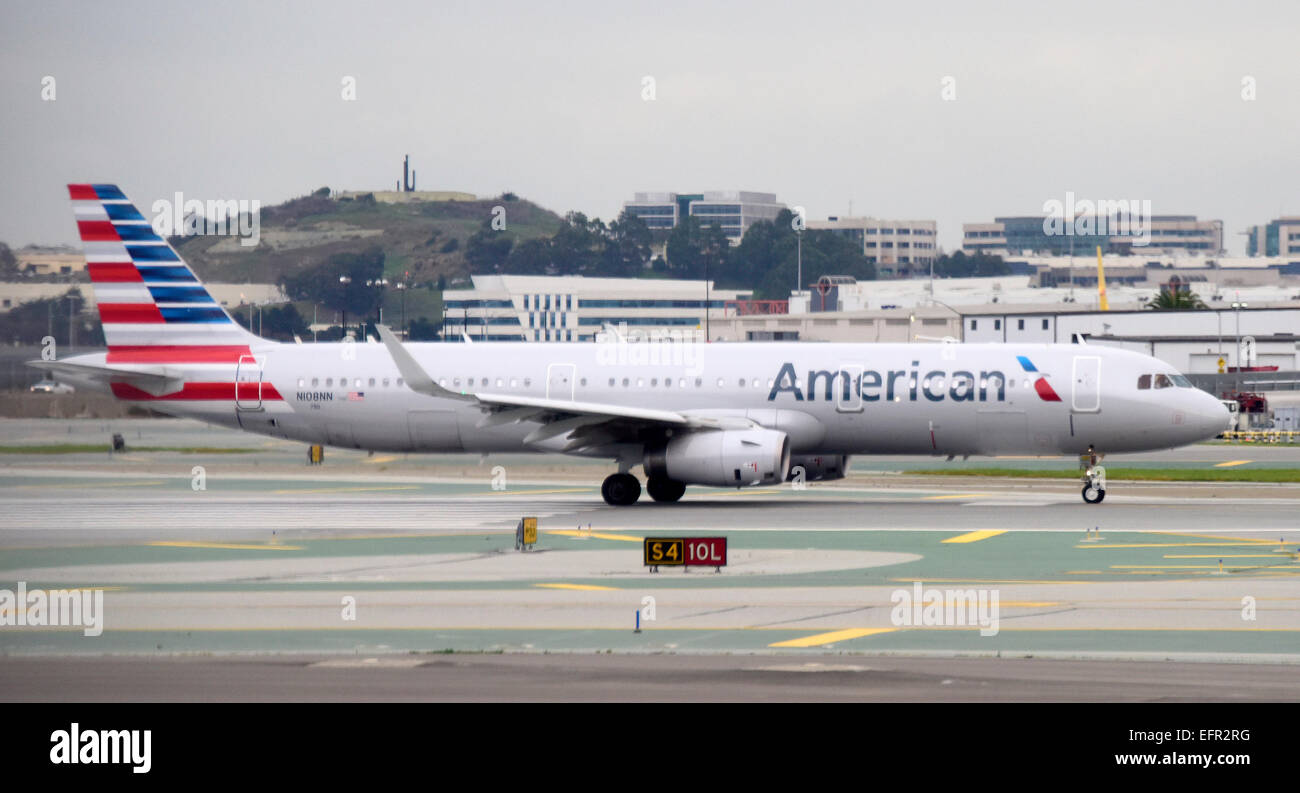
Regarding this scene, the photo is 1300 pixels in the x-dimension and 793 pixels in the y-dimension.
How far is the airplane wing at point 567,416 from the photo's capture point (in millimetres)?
37562

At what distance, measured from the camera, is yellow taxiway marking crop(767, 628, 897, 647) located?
1941 centimetres

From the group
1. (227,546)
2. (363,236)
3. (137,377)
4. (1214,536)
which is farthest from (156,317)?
(363,236)

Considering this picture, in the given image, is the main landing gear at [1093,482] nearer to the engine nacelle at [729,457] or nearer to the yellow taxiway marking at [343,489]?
the engine nacelle at [729,457]

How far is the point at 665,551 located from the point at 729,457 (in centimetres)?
1134

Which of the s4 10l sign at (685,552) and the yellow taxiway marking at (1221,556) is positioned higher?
the s4 10l sign at (685,552)

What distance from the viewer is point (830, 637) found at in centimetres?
2000

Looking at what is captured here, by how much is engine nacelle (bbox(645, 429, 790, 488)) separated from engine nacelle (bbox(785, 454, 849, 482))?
3.32 metres

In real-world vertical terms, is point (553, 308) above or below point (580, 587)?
above

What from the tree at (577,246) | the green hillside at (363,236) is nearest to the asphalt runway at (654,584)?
the green hillside at (363,236)

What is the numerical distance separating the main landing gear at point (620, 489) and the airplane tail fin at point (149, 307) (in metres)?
11.6

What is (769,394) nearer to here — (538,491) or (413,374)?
(413,374)

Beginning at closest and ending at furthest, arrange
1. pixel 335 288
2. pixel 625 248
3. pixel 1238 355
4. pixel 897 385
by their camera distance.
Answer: pixel 897 385
pixel 1238 355
pixel 335 288
pixel 625 248
